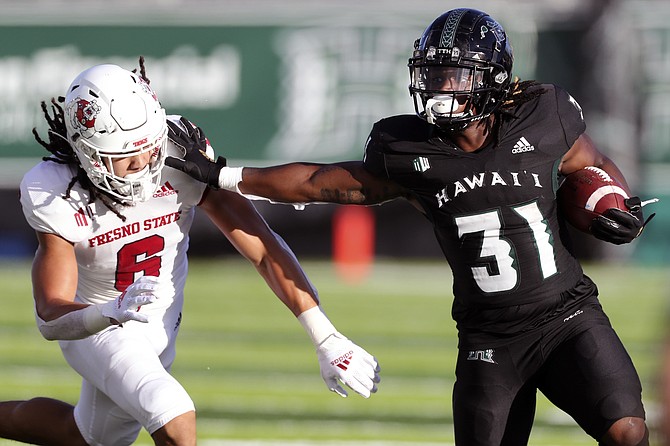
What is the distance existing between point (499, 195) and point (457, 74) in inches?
16.1

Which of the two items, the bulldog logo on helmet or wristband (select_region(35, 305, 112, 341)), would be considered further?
the bulldog logo on helmet

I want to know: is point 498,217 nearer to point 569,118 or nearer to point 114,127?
point 569,118

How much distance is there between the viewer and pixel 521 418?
4.09 metres

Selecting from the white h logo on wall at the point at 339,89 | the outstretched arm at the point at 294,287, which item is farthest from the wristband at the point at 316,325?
the white h logo on wall at the point at 339,89

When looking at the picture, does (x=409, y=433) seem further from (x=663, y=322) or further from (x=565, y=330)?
(x=663, y=322)

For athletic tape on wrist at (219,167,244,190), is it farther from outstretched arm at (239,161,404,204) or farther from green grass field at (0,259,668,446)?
green grass field at (0,259,668,446)

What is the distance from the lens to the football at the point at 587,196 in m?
4.07

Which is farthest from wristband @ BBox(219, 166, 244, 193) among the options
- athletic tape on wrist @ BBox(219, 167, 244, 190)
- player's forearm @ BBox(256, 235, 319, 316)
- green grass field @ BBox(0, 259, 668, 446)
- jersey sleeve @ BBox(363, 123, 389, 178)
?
green grass field @ BBox(0, 259, 668, 446)

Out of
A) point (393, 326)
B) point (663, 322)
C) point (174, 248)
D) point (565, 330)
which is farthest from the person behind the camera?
point (393, 326)

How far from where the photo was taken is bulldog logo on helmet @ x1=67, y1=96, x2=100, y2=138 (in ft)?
13.4

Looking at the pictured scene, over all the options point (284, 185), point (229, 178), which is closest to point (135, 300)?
point (229, 178)

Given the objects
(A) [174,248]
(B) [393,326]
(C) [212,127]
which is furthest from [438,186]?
(C) [212,127]

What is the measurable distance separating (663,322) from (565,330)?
6.01 ft

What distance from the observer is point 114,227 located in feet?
14.1
